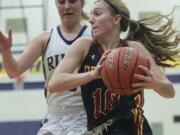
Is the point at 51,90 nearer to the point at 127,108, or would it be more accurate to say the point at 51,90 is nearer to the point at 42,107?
the point at 127,108

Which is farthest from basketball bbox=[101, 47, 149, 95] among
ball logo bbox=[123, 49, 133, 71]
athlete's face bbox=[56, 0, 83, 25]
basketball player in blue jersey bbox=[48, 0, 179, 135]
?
athlete's face bbox=[56, 0, 83, 25]

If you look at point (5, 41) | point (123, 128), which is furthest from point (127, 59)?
point (5, 41)

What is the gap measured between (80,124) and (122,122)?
441 millimetres

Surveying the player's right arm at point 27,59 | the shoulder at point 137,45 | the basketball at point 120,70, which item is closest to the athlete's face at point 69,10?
the player's right arm at point 27,59

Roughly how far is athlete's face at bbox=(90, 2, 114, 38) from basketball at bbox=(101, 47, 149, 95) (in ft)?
1.21

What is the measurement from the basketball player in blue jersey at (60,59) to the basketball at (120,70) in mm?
710

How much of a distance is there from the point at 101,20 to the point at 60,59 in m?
0.54

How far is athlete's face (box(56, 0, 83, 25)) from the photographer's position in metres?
3.62

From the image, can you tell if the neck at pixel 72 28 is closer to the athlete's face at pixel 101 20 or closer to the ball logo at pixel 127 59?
the athlete's face at pixel 101 20

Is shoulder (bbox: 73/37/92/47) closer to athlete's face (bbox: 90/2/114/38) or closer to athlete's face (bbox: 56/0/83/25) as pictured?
athlete's face (bbox: 90/2/114/38)

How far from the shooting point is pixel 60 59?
3.62 meters

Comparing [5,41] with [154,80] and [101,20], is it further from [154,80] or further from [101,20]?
[154,80]

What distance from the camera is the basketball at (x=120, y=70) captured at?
9.27 ft

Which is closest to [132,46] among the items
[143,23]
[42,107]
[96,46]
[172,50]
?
[96,46]
